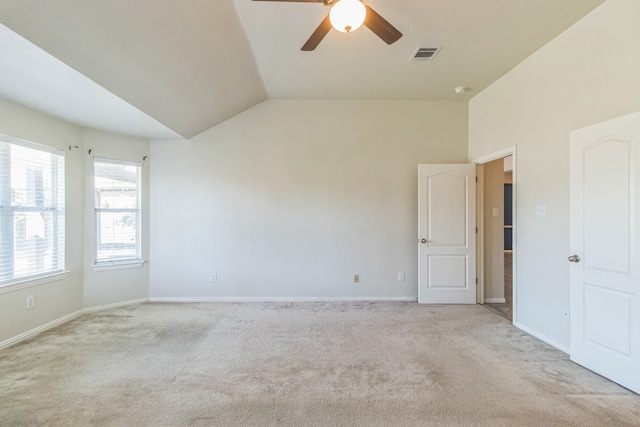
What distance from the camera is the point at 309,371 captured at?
2.29 meters

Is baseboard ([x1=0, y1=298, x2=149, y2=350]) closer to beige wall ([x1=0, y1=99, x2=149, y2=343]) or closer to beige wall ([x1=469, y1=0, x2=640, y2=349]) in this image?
beige wall ([x1=0, y1=99, x2=149, y2=343])

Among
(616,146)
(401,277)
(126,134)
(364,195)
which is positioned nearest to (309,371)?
(401,277)

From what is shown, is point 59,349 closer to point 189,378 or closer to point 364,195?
point 189,378

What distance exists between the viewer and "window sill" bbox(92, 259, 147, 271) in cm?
376

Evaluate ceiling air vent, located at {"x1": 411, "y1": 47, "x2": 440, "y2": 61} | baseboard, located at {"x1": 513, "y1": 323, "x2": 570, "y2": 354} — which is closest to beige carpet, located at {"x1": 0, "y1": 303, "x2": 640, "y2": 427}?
baseboard, located at {"x1": 513, "y1": 323, "x2": 570, "y2": 354}

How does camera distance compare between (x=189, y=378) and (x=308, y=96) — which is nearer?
(x=189, y=378)

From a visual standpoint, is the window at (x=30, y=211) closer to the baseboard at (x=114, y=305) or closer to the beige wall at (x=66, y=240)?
the beige wall at (x=66, y=240)

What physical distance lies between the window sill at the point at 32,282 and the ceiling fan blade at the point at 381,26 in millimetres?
4068

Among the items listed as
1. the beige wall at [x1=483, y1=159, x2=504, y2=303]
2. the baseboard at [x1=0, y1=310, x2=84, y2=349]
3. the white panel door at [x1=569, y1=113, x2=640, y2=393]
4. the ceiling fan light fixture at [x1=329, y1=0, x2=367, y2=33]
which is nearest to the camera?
the ceiling fan light fixture at [x1=329, y1=0, x2=367, y2=33]

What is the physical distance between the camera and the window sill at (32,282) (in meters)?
2.77

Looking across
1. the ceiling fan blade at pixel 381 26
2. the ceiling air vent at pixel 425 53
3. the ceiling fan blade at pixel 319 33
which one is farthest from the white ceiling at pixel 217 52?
the ceiling fan blade at pixel 381 26

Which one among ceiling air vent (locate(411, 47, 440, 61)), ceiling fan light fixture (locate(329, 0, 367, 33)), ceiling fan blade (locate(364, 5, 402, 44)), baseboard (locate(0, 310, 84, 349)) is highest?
ceiling air vent (locate(411, 47, 440, 61))

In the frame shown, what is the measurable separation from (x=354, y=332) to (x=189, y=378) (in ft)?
5.40

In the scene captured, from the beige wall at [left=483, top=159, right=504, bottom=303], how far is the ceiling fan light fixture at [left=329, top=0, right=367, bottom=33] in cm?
330
